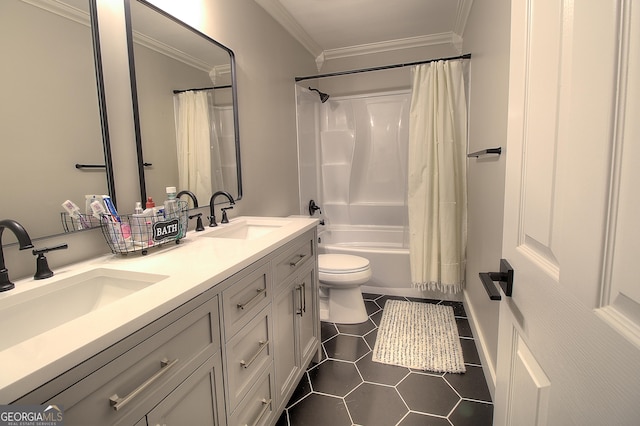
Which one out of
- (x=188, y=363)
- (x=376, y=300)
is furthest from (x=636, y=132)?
(x=376, y=300)

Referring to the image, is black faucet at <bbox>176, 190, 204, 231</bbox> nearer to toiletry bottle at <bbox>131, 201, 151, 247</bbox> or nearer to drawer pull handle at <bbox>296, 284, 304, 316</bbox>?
toiletry bottle at <bbox>131, 201, 151, 247</bbox>

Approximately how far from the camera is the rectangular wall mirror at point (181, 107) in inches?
51.9

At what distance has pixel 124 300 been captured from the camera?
73cm

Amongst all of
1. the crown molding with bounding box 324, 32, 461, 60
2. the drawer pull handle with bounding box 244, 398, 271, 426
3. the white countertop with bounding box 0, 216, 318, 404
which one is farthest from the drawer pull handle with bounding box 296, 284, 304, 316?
the crown molding with bounding box 324, 32, 461, 60

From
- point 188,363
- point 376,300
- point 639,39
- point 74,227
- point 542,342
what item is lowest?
Result: point 376,300

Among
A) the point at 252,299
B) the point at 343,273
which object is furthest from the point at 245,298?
the point at 343,273

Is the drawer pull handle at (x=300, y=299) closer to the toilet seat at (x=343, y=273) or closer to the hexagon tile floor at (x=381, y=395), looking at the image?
the hexagon tile floor at (x=381, y=395)

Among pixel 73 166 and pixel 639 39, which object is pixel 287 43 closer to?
pixel 73 166

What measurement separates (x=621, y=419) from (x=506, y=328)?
454mm

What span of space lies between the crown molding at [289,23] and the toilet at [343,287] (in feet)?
6.38

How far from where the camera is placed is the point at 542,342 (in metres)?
0.57

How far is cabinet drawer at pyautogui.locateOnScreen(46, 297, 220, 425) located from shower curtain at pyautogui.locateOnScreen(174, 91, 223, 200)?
87 cm

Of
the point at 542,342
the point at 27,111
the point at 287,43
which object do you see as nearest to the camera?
the point at 542,342

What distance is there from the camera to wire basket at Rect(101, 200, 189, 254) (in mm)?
1074
